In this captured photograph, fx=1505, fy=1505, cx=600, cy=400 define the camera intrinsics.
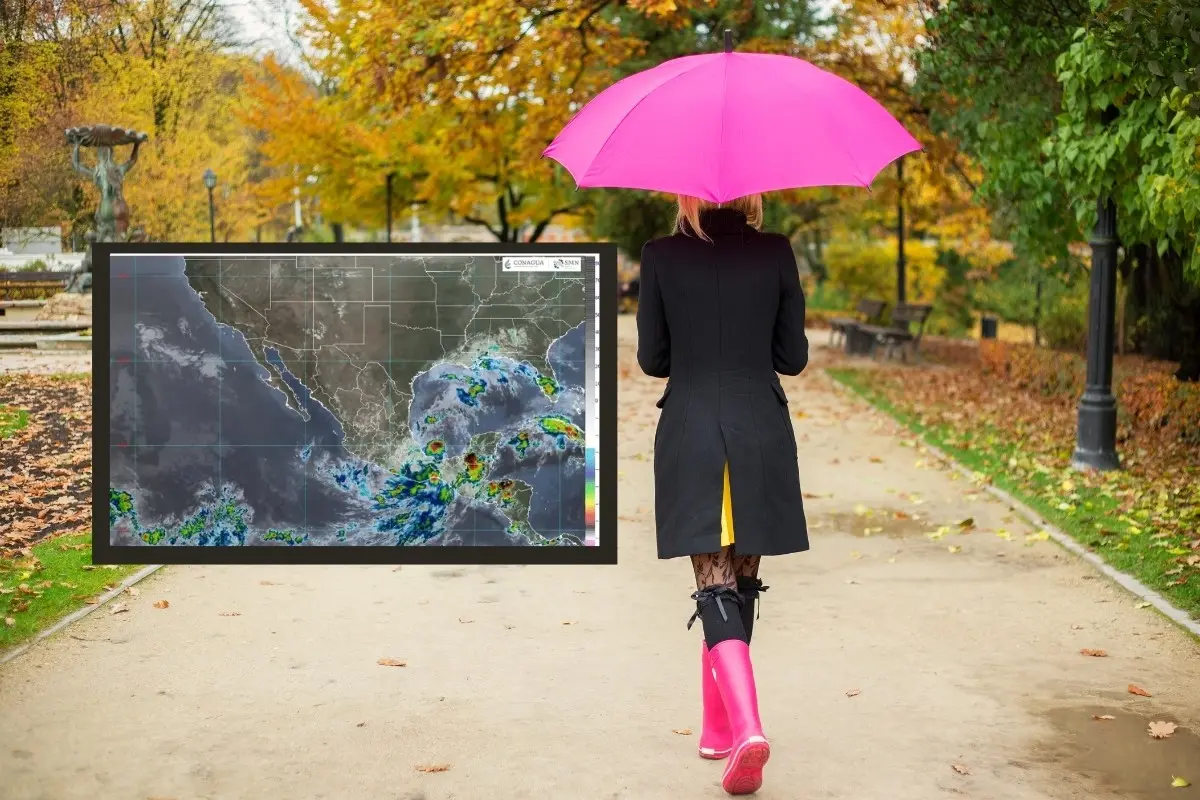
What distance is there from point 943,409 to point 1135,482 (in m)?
6.07

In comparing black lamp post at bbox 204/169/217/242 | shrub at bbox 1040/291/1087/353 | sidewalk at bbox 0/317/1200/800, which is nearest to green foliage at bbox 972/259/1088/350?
shrub at bbox 1040/291/1087/353

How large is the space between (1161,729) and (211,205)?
6341 millimetres

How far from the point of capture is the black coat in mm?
5082

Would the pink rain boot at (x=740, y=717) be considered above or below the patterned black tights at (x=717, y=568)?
below

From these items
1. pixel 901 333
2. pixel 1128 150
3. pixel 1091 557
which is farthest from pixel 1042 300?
pixel 1091 557

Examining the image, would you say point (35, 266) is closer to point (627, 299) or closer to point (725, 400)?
point (725, 400)

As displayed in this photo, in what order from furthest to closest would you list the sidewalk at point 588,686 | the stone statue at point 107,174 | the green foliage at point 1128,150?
the green foliage at point 1128,150 < the stone statue at point 107,174 < the sidewalk at point 588,686

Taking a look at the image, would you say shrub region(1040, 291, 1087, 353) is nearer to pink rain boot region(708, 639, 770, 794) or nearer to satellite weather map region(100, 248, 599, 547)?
satellite weather map region(100, 248, 599, 547)

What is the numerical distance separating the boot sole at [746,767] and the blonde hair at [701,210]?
168 centimetres

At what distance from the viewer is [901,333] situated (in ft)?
83.4

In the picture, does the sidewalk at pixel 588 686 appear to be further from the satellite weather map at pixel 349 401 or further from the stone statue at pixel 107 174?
the stone statue at pixel 107 174

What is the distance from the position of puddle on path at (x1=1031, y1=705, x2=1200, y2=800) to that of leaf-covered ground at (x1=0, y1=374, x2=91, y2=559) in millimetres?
5051

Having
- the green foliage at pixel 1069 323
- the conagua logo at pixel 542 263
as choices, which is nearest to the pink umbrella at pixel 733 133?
the conagua logo at pixel 542 263

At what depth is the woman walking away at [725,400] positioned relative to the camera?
5.08 m
